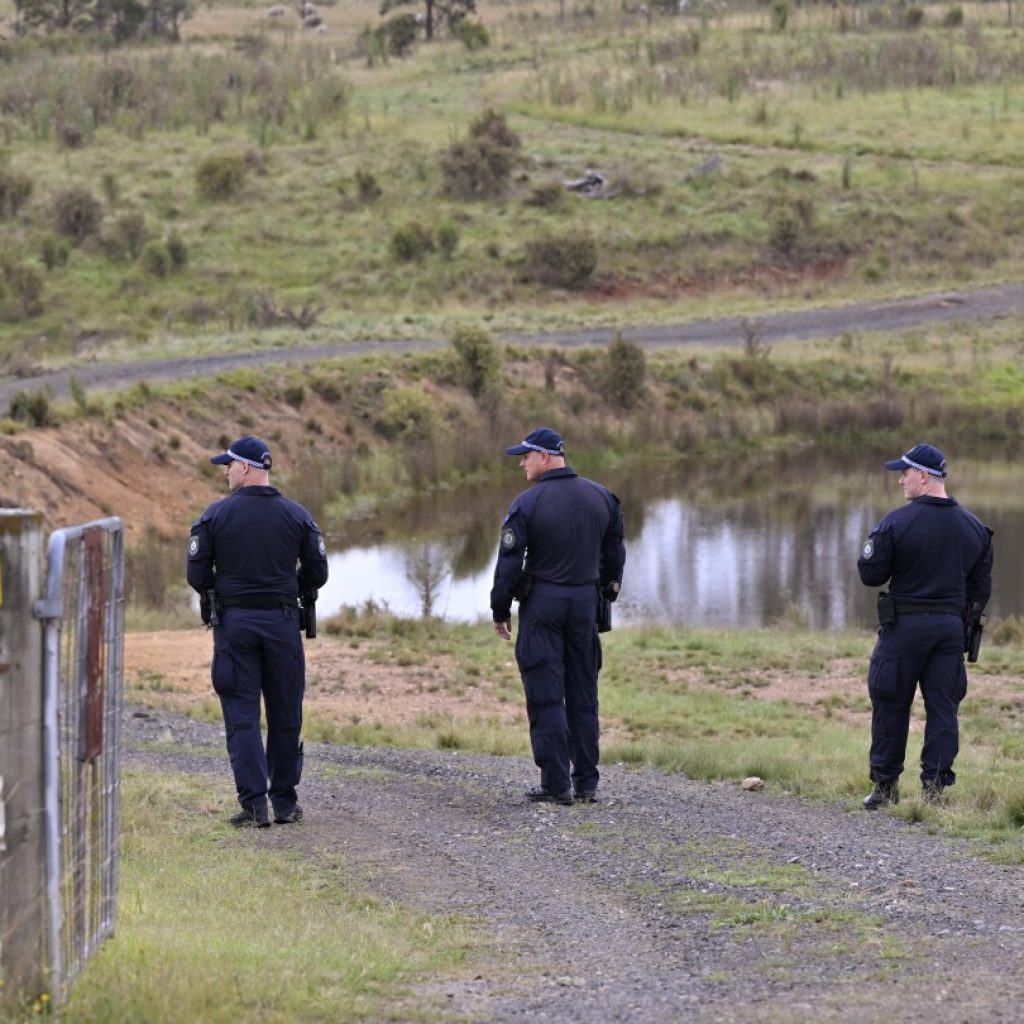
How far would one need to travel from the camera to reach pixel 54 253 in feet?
152

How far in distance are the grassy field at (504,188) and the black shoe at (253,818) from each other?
26.1 meters

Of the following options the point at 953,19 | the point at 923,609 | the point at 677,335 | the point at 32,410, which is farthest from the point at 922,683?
the point at 953,19

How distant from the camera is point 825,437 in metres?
37.7

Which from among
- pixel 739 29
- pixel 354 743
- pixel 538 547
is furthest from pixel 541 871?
pixel 739 29

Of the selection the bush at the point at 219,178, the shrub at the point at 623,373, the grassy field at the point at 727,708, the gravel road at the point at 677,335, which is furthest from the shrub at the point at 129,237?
the grassy field at the point at 727,708

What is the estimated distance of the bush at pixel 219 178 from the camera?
51.3 m

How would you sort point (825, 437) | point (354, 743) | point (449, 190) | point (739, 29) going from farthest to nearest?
point (739, 29) → point (449, 190) → point (825, 437) → point (354, 743)

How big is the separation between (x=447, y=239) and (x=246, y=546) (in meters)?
38.8

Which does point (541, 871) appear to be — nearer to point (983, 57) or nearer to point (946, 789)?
point (946, 789)

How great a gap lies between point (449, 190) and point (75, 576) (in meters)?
47.4

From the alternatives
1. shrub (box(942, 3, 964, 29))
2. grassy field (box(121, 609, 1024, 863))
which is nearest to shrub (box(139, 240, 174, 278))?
grassy field (box(121, 609, 1024, 863))

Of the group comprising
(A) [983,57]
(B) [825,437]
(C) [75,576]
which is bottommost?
(B) [825,437]

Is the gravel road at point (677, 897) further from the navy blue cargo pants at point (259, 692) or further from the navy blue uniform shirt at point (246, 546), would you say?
the navy blue uniform shirt at point (246, 546)

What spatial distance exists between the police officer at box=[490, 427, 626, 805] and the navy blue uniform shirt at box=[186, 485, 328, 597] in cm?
121
